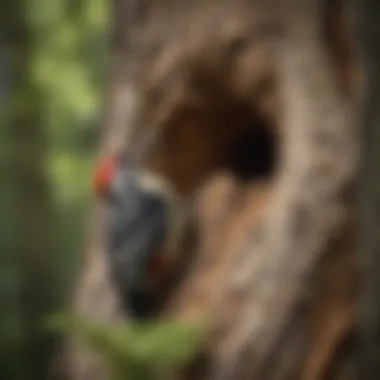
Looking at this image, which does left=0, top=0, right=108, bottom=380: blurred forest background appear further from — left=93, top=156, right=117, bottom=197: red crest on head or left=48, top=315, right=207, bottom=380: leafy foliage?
left=48, top=315, right=207, bottom=380: leafy foliage

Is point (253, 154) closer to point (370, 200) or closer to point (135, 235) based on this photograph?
point (135, 235)

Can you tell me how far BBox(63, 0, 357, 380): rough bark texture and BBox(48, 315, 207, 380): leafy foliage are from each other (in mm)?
62

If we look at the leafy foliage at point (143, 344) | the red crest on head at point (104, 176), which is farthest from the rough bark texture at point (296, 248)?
the red crest on head at point (104, 176)

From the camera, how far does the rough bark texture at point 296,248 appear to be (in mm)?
1702

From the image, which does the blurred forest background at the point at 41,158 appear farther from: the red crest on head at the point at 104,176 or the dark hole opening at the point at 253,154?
the red crest on head at the point at 104,176

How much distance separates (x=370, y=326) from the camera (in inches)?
62.2

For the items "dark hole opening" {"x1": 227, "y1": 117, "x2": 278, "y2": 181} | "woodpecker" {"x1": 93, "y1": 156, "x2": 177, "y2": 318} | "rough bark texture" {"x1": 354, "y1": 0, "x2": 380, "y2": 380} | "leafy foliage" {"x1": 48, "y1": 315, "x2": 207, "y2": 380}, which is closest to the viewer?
"rough bark texture" {"x1": 354, "y1": 0, "x2": 380, "y2": 380}

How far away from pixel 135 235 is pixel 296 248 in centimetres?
42

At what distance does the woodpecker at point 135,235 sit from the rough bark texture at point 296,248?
0.40 feet

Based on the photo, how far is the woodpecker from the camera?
6.31 ft

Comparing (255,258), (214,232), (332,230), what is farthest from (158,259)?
(332,230)

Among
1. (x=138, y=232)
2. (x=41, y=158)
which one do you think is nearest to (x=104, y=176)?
(x=138, y=232)

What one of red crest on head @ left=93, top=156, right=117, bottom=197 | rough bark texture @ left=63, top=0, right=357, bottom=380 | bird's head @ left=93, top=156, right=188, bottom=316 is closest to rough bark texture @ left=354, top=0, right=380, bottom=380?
rough bark texture @ left=63, top=0, right=357, bottom=380

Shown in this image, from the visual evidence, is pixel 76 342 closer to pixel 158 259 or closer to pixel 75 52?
pixel 158 259
